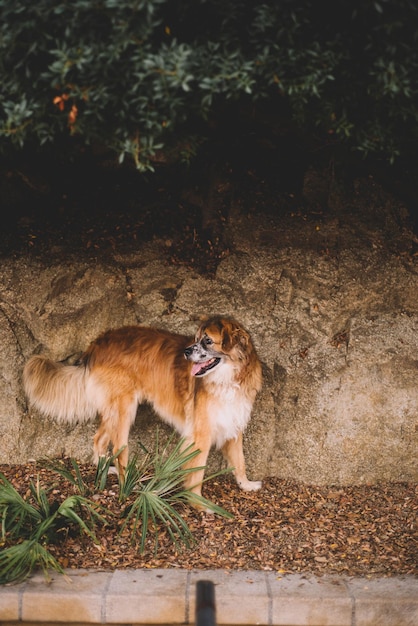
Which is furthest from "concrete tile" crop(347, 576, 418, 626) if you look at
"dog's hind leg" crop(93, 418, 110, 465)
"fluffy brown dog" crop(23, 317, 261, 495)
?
"dog's hind leg" crop(93, 418, 110, 465)

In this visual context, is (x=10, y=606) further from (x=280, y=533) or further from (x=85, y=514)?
(x=280, y=533)

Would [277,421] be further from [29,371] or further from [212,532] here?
[29,371]

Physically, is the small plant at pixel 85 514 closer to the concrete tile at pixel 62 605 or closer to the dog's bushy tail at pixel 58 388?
the concrete tile at pixel 62 605

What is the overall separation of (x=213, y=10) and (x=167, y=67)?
0.44m

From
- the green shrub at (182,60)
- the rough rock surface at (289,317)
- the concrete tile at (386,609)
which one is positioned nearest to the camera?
the green shrub at (182,60)

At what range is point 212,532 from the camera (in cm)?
511

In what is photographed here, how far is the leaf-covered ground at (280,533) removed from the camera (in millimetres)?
4730

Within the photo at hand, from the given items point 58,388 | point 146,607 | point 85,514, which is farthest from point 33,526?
point 58,388

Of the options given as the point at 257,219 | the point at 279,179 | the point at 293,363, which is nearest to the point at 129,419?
the point at 293,363

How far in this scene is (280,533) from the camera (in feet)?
17.0

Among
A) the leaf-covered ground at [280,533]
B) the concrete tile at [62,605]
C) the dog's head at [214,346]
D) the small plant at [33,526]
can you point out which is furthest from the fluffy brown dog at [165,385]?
the concrete tile at [62,605]

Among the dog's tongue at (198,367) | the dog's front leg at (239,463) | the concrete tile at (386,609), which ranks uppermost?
the dog's tongue at (198,367)

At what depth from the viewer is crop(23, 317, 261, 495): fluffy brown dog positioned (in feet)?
18.3

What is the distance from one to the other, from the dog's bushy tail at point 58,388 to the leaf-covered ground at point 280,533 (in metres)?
0.58
